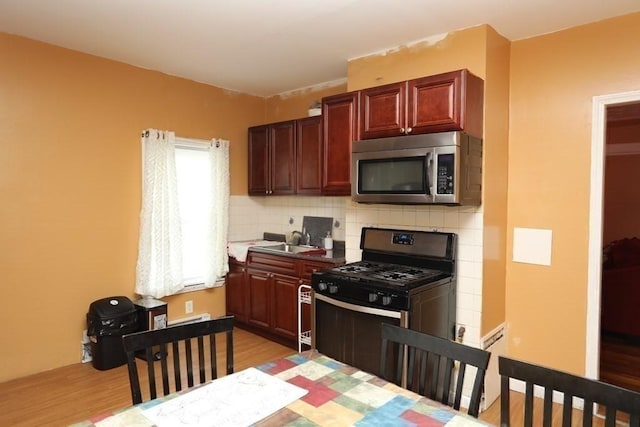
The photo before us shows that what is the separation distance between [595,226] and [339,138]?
182 cm

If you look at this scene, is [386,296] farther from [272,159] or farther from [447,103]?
[272,159]

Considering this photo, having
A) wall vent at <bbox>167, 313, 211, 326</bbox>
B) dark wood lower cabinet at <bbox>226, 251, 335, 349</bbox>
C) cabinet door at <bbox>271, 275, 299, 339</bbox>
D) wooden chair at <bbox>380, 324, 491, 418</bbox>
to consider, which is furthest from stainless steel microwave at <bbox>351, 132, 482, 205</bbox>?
wall vent at <bbox>167, 313, 211, 326</bbox>

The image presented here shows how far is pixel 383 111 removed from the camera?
283cm

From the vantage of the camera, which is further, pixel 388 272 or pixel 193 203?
pixel 193 203

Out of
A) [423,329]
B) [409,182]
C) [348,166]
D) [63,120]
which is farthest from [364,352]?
[63,120]

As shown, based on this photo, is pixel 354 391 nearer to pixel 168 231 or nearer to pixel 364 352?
pixel 364 352

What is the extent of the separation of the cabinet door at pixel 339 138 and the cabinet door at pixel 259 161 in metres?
1.18

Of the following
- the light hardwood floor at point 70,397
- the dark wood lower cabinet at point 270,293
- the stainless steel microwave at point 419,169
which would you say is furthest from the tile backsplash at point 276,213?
the light hardwood floor at point 70,397

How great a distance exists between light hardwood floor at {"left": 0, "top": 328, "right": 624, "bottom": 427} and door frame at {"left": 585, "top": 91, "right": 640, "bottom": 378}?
0.46 m

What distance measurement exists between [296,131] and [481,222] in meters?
2.03

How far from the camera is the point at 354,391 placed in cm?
136

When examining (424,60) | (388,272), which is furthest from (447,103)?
(388,272)

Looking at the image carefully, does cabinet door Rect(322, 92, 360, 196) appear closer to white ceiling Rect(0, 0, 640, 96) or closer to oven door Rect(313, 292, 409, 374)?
white ceiling Rect(0, 0, 640, 96)

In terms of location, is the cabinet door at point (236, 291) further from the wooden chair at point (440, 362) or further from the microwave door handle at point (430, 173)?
the wooden chair at point (440, 362)
